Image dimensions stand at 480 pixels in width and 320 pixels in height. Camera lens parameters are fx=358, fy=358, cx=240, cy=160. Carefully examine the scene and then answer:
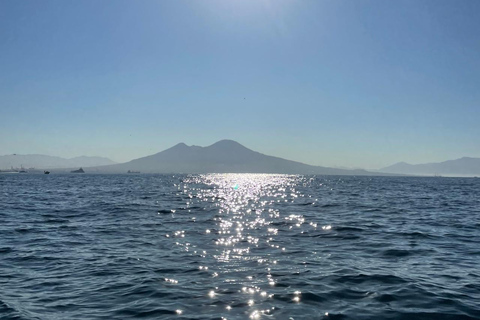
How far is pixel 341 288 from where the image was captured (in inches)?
491

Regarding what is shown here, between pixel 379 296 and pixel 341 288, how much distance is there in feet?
4.16

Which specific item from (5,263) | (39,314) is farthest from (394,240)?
(5,263)

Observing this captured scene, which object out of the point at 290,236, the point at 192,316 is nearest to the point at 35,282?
the point at 192,316

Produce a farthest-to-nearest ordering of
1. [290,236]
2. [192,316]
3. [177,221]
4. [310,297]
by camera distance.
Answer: [177,221] < [290,236] < [310,297] < [192,316]

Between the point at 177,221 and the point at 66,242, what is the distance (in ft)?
33.2

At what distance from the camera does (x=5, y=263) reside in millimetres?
15438

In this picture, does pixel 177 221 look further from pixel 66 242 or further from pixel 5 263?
pixel 5 263

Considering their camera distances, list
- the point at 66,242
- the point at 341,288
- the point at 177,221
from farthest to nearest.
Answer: the point at 177,221 → the point at 66,242 → the point at 341,288

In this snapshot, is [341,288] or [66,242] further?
[66,242]

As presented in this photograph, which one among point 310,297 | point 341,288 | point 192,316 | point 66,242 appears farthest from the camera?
point 66,242

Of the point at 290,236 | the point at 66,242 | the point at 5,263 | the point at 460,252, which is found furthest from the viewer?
the point at 290,236

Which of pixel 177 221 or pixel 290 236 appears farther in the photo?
pixel 177 221

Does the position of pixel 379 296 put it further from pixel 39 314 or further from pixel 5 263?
pixel 5 263

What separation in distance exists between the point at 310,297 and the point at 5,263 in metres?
13.0
